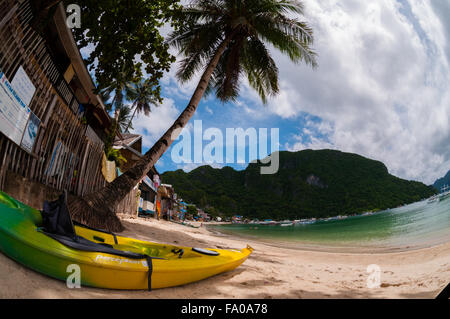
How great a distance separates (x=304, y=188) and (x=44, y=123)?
79478mm

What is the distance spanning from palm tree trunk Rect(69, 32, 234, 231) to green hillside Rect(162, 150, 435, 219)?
175 ft

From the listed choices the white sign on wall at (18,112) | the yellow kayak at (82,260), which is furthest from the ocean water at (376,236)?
the white sign on wall at (18,112)

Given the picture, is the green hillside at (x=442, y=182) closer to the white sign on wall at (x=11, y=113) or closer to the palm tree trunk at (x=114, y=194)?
the palm tree trunk at (x=114, y=194)

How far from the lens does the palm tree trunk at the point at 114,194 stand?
187 inches

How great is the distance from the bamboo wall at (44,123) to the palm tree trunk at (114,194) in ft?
2.58

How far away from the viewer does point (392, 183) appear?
63.7 meters

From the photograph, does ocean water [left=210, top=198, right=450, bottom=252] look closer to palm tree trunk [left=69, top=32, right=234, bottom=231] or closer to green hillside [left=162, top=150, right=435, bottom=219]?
palm tree trunk [left=69, top=32, right=234, bottom=231]

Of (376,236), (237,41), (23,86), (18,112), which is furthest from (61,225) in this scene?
(376,236)

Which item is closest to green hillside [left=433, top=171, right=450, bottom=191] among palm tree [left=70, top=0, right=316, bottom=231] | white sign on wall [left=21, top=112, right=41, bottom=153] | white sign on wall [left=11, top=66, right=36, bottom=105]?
palm tree [left=70, top=0, right=316, bottom=231]

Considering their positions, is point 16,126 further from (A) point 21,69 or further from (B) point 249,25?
(B) point 249,25

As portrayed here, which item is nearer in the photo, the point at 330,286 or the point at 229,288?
the point at 229,288

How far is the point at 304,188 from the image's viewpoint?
77.2 metres
